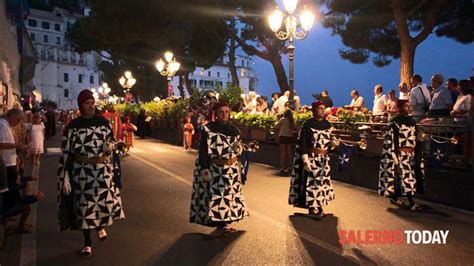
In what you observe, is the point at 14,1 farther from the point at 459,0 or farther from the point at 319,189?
the point at 319,189

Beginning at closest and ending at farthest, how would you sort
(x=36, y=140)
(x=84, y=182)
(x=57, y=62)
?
(x=84, y=182)
(x=36, y=140)
(x=57, y=62)

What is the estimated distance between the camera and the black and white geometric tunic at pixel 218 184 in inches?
262

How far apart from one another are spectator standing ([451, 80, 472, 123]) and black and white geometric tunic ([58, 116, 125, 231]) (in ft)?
22.2

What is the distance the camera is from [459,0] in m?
20.5

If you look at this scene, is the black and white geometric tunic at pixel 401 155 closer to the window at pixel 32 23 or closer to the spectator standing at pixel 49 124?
the spectator standing at pixel 49 124

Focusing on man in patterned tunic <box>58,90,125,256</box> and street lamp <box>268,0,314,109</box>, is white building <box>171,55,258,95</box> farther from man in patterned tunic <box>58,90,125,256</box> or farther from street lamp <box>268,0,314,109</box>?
man in patterned tunic <box>58,90,125,256</box>

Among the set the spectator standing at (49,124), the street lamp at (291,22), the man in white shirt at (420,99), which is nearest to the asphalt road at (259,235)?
the man in white shirt at (420,99)

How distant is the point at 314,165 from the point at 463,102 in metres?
4.11

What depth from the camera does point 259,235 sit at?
697cm

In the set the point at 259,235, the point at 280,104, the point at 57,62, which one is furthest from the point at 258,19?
the point at 57,62

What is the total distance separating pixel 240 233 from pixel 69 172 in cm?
238

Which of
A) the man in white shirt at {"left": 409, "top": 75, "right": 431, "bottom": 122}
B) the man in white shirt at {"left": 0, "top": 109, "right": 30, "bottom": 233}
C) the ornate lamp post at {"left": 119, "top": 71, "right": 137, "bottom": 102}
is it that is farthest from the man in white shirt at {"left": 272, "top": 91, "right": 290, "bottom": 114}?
the ornate lamp post at {"left": 119, "top": 71, "right": 137, "bottom": 102}

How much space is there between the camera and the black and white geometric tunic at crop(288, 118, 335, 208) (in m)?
7.87

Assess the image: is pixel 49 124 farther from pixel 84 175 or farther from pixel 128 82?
pixel 84 175
